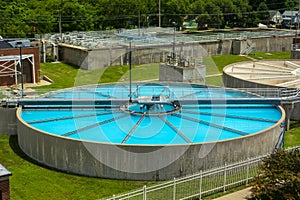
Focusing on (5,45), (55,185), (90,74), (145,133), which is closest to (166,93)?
(145,133)

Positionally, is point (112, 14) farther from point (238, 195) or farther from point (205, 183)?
point (238, 195)

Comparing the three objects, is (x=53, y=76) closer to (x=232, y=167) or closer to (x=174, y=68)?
(x=174, y=68)

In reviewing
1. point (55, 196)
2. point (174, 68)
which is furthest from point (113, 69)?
point (55, 196)

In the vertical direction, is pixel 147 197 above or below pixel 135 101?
below

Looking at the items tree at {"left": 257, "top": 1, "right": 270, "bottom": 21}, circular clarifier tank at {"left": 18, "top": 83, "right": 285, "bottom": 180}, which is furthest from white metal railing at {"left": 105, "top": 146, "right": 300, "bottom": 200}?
tree at {"left": 257, "top": 1, "right": 270, "bottom": 21}

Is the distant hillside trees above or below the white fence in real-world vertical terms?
above

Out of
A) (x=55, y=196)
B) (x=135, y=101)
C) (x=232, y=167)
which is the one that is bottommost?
(x=55, y=196)

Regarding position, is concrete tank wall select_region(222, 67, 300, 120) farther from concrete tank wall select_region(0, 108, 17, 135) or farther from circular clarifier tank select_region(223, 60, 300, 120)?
concrete tank wall select_region(0, 108, 17, 135)

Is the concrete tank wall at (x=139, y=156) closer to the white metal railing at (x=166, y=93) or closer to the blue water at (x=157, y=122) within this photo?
the blue water at (x=157, y=122)
